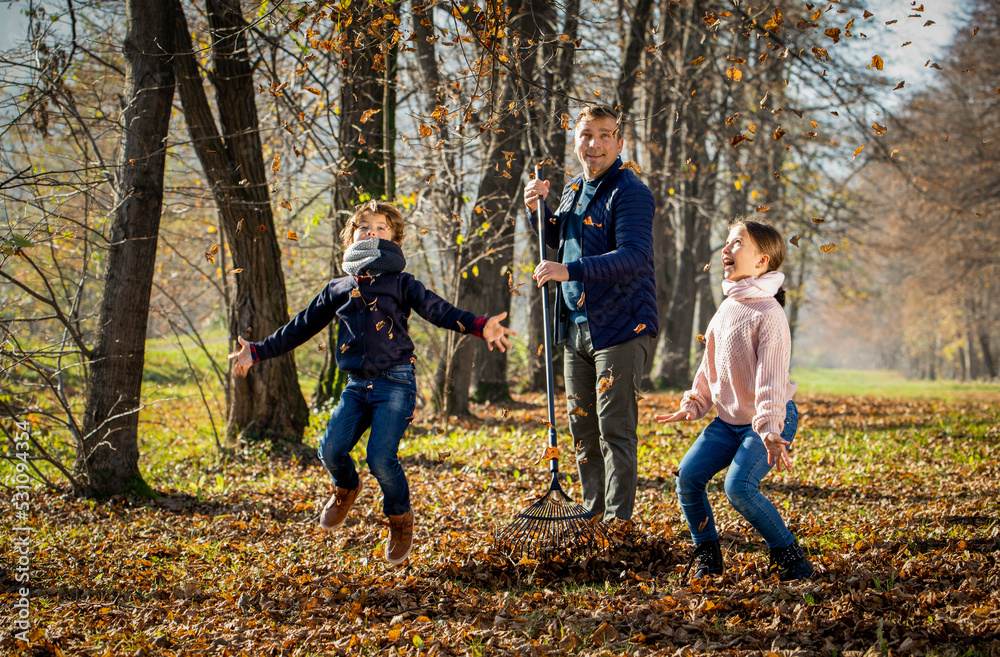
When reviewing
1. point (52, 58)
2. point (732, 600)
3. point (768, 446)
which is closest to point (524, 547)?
point (732, 600)

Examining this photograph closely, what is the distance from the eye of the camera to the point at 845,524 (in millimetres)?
4363

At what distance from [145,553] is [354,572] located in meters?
1.30

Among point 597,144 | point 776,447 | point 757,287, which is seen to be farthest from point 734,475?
point 597,144

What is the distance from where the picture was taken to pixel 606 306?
12.2 feet

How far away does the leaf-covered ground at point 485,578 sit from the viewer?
2854mm

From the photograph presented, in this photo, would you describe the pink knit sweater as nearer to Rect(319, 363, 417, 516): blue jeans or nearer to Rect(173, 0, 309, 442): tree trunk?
Rect(319, 363, 417, 516): blue jeans

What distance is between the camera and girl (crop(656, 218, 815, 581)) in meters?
3.05

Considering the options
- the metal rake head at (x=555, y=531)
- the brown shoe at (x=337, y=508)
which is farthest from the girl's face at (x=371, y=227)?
the metal rake head at (x=555, y=531)

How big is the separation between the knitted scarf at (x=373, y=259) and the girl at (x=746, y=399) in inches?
63.1

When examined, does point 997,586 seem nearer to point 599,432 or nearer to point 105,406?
point 599,432

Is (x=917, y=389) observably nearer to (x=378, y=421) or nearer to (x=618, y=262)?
(x=618, y=262)

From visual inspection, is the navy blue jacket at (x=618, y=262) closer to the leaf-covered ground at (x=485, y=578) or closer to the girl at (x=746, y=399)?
the girl at (x=746, y=399)

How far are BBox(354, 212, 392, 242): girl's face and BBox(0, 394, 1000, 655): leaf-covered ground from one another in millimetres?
1222

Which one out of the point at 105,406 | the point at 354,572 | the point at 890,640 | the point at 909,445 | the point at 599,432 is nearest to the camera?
the point at 890,640
